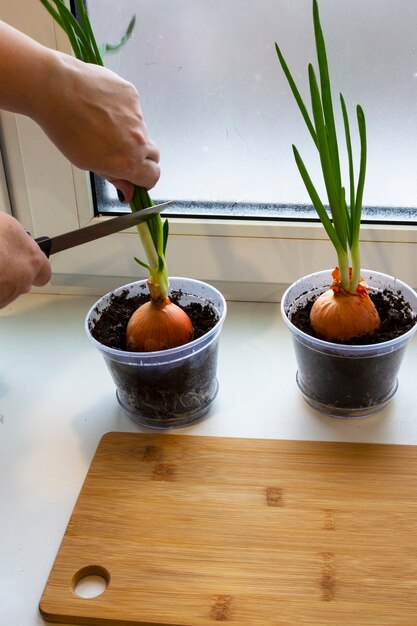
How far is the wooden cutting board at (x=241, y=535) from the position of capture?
1.75ft

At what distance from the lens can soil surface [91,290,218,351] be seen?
0.73 meters

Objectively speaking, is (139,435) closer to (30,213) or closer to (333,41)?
(30,213)

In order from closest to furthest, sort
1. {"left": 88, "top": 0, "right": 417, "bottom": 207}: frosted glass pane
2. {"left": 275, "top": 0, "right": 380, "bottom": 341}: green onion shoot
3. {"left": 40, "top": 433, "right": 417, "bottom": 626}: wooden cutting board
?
{"left": 40, "top": 433, "right": 417, "bottom": 626}: wooden cutting board
{"left": 275, "top": 0, "right": 380, "bottom": 341}: green onion shoot
{"left": 88, "top": 0, "right": 417, "bottom": 207}: frosted glass pane

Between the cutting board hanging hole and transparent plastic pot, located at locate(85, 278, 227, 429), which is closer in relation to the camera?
the cutting board hanging hole

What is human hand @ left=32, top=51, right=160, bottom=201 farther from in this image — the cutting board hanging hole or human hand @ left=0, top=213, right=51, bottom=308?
the cutting board hanging hole

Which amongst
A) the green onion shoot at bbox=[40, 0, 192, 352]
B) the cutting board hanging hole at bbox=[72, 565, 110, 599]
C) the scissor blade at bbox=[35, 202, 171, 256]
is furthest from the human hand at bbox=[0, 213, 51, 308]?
the cutting board hanging hole at bbox=[72, 565, 110, 599]

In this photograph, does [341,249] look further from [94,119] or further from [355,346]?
[94,119]

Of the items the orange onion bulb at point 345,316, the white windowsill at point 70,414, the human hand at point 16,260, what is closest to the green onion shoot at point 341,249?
the orange onion bulb at point 345,316

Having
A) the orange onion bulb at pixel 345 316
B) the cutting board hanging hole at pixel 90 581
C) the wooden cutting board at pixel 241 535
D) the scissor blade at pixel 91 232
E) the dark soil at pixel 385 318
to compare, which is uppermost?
the scissor blade at pixel 91 232

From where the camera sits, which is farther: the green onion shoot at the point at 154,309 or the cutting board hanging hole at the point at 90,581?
the green onion shoot at the point at 154,309

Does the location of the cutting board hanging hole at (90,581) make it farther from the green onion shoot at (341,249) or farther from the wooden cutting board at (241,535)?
the green onion shoot at (341,249)

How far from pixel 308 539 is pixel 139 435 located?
0.22 m

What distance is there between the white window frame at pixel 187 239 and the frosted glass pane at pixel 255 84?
5 centimetres

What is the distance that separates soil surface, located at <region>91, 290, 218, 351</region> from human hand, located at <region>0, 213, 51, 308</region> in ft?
0.51
